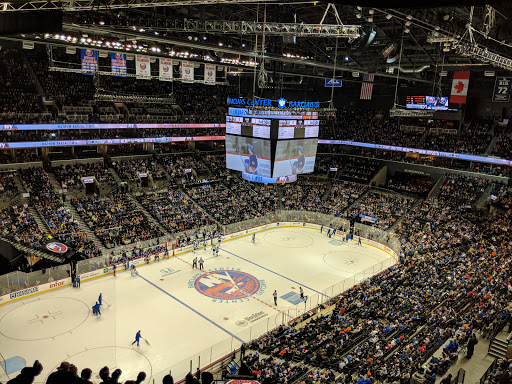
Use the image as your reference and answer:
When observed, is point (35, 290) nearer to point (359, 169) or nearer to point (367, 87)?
point (359, 169)

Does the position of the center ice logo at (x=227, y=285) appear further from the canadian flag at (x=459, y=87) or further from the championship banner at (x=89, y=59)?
the canadian flag at (x=459, y=87)

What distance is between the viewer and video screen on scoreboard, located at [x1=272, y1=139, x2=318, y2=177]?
A: 2597cm

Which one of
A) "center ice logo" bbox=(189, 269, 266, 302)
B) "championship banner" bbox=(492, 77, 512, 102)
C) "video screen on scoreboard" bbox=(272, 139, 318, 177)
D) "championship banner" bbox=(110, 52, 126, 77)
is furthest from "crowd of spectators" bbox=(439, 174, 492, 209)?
"championship banner" bbox=(110, 52, 126, 77)

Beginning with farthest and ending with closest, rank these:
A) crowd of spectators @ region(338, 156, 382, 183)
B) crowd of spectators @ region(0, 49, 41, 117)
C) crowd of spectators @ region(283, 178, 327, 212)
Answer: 1. crowd of spectators @ region(338, 156, 382, 183)
2. crowd of spectators @ region(283, 178, 327, 212)
3. crowd of spectators @ region(0, 49, 41, 117)

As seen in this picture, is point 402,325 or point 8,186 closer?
point 402,325

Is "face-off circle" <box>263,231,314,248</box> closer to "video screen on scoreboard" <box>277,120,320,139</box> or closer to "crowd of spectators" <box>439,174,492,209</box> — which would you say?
"video screen on scoreboard" <box>277,120,320,139</box>

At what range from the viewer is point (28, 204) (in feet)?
92.8

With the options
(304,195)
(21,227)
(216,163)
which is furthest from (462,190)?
(21,227)

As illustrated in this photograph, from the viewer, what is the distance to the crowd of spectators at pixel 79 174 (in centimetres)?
3228

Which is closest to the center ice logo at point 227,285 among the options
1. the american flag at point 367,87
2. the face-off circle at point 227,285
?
the face-off circle at point 227,285

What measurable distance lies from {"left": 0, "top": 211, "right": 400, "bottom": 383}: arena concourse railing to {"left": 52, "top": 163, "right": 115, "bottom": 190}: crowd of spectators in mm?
9954

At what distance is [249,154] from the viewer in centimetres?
2684

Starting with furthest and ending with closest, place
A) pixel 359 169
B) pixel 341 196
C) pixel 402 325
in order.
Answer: pixel 359 169, pixel 341 196, pixel 402 325

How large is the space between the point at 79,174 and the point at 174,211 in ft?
29.6
